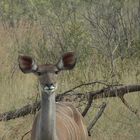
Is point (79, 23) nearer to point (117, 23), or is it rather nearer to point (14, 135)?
point (117, 23)

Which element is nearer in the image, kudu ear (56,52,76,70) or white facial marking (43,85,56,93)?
white facial marking (43,85,56,93)

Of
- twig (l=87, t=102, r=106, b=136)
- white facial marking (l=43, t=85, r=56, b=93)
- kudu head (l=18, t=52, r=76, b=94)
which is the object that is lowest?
twig (l=87, t=102, r=106, b=136)

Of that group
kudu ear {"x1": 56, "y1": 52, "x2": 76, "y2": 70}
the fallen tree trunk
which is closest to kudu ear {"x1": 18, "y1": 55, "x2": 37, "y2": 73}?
kudu ear {"x1": 56, "y1": 52, "x2": 76, "y2": 70}

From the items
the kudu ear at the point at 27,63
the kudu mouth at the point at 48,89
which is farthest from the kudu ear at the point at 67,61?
the kudu mouth at the point at 48,89

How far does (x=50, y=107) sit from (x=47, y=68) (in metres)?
0.27

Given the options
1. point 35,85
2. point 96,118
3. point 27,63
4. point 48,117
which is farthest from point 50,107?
point 35,85

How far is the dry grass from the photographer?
18.0 feet

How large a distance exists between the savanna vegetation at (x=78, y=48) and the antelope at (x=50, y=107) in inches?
46.1

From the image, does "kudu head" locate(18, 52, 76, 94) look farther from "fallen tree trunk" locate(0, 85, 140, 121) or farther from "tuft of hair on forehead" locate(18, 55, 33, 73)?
"fallen tree trunk" locate(0, 85, 140, 121)

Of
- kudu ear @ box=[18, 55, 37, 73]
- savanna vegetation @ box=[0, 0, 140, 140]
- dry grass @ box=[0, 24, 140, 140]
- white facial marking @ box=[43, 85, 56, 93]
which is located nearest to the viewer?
white facial marking @ box=[43, 85, 56, 93]

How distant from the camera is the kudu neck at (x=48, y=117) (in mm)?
3549

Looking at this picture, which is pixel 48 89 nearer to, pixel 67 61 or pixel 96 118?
pixel 67 61

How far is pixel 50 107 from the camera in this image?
3.56 meters

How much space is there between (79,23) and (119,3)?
1071 millimetres
